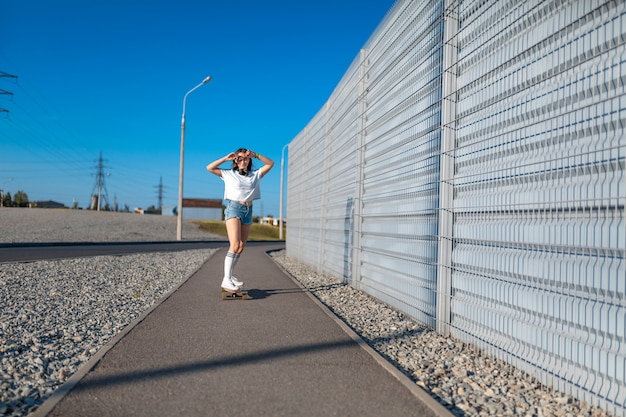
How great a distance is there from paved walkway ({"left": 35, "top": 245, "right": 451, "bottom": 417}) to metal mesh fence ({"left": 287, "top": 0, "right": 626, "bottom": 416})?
97cm

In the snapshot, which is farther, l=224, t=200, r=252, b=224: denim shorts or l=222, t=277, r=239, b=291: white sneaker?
l=224, t=200, r=252, b=224: denim shorts

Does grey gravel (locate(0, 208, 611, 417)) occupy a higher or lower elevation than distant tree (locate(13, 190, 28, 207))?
lower

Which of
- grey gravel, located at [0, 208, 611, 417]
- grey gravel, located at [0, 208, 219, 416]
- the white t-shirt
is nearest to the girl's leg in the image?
the white t-shirt

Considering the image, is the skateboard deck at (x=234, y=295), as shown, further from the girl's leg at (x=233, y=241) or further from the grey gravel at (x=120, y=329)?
the grey gravel at (x=120, y=329)

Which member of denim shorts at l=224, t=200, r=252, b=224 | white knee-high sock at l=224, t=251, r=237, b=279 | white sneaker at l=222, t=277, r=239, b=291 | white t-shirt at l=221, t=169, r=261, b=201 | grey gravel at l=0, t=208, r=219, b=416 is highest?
white t-shirt at l=221, t=169, r=261, b=201

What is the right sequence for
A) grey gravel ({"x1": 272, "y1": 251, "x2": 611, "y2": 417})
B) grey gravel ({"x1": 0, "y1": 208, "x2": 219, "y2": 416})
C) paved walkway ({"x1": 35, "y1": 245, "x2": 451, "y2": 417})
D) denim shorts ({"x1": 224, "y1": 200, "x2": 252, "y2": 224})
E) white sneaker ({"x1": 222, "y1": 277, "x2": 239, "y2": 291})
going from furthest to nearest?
denim shorts ({"x1": 224, "y1": 200, "x2": 252, "y2": 224})
white sneaker ({"x1": 222, "y1": 277, "x2": 239, "y2": 291})
grey gravel ({"x1": 0, "y1": 208, "x2": 219, "y2": 416})
grey gravel ({"x1": 272, "y1": 251, "x2": 611, "y2": 417})
paved walkway ({"x1": 35, "y1": 245, "x2": 451, "y2": 417})

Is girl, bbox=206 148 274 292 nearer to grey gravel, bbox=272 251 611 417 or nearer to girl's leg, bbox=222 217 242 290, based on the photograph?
girl's leg, bbox=222 217 242 290

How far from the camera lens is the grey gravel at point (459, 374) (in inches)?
130

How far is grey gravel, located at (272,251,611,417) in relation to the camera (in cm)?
330

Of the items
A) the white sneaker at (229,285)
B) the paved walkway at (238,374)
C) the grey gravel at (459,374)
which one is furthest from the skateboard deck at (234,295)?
the grey gravel at (459,374)

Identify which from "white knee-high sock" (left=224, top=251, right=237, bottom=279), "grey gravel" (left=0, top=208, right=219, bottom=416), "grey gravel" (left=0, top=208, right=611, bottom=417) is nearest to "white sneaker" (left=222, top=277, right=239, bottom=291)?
"white knee-high sock" (left=224, top=251, right=237, bottom=279)

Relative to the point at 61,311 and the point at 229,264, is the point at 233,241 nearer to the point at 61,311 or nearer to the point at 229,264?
the point at 229,264

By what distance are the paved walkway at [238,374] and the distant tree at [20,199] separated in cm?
8397

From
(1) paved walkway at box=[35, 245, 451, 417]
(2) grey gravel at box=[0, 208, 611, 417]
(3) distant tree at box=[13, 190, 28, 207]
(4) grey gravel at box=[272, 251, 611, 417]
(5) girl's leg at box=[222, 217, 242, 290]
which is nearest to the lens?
(1) paved walkway at box=[35, 245, 451, 417]
